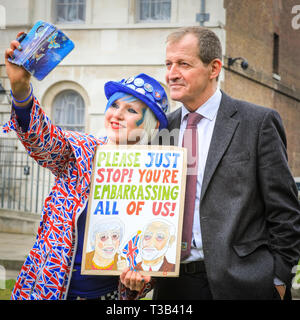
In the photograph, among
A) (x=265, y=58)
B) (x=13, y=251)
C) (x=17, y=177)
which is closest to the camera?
(x=13, y=251)

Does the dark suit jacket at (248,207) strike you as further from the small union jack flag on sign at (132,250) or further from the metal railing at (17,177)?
the metal railing at (17,177)

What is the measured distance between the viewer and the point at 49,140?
2.29 m

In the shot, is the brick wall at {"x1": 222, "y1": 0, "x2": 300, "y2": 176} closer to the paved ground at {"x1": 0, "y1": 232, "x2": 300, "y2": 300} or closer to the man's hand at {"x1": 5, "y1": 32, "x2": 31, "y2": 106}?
the paved ground at {"x1": 0, "y1": 232, "x2": 300, "y2": 300}

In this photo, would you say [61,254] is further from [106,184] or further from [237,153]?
[237,153]

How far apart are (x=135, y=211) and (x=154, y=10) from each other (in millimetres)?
11930

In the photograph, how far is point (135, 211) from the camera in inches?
94.7

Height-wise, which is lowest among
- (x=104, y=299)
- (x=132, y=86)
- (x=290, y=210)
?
(x=104, y=299)

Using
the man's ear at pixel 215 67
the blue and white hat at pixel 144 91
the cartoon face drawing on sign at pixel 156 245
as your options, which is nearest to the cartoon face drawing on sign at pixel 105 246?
the cartoon face drawing on sign at pixel 156 245

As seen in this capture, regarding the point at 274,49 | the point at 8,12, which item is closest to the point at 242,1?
the point at 274,49

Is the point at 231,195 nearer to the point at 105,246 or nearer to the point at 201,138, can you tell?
the point at 201,138

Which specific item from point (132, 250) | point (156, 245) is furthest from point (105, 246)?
point (156, 245)

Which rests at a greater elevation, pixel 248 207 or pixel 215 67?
pixel 215 67

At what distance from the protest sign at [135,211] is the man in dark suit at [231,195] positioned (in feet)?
0.46

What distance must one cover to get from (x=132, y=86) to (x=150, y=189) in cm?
53
